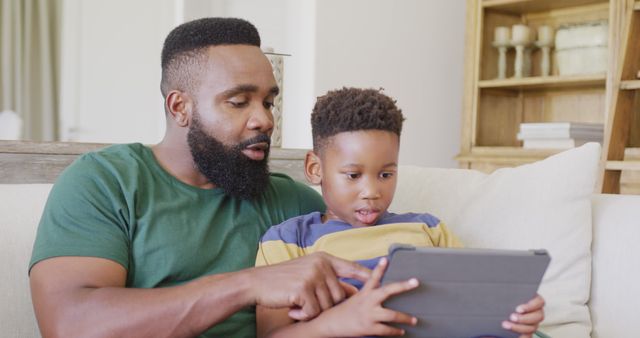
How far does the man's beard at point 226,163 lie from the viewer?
1394 millimetres

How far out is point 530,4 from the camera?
3.50 meters

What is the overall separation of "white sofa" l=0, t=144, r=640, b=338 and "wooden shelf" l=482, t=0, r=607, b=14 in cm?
198

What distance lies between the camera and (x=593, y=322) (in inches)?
60.2

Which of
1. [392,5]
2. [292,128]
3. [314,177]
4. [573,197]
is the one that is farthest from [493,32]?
[314,177]

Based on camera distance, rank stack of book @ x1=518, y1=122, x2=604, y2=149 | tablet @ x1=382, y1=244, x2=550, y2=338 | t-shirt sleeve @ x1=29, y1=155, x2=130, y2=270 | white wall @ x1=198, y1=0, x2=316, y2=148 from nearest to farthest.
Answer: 1. tablet @ x1=382, y1=244, x2=550, y2=338
2. t-shirt sleeve @ x1=29, y1=155, x2=130, y2=270
3. stack of book @ x1=518, y1=122, x2=604, y2=149
4. white wall @ x1=198, y1=0, x2=316, y2=148

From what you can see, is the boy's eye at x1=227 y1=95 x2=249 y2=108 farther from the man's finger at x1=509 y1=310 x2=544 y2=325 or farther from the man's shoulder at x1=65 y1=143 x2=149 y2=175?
the man's finger at x1=509 y1=310 x2=544 y2=325

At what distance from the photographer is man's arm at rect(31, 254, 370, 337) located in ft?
3.56

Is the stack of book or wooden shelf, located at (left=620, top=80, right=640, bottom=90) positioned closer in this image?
wooden shelf, located at (left=620, top=80, right=640, bottom=90)

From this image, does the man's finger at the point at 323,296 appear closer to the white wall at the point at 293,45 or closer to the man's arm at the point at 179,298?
the man's arm at the point at 179,298

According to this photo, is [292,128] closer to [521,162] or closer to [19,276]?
[521,162]

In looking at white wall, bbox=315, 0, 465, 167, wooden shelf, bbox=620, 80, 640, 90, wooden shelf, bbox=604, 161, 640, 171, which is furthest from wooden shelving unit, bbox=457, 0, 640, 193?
wooden shelf, bbox=604, 161, 640, 171

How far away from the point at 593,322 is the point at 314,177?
656 millimetres

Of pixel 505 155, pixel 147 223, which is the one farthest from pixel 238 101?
pixel 505 155

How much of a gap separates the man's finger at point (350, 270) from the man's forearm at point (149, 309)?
5.3 inches
